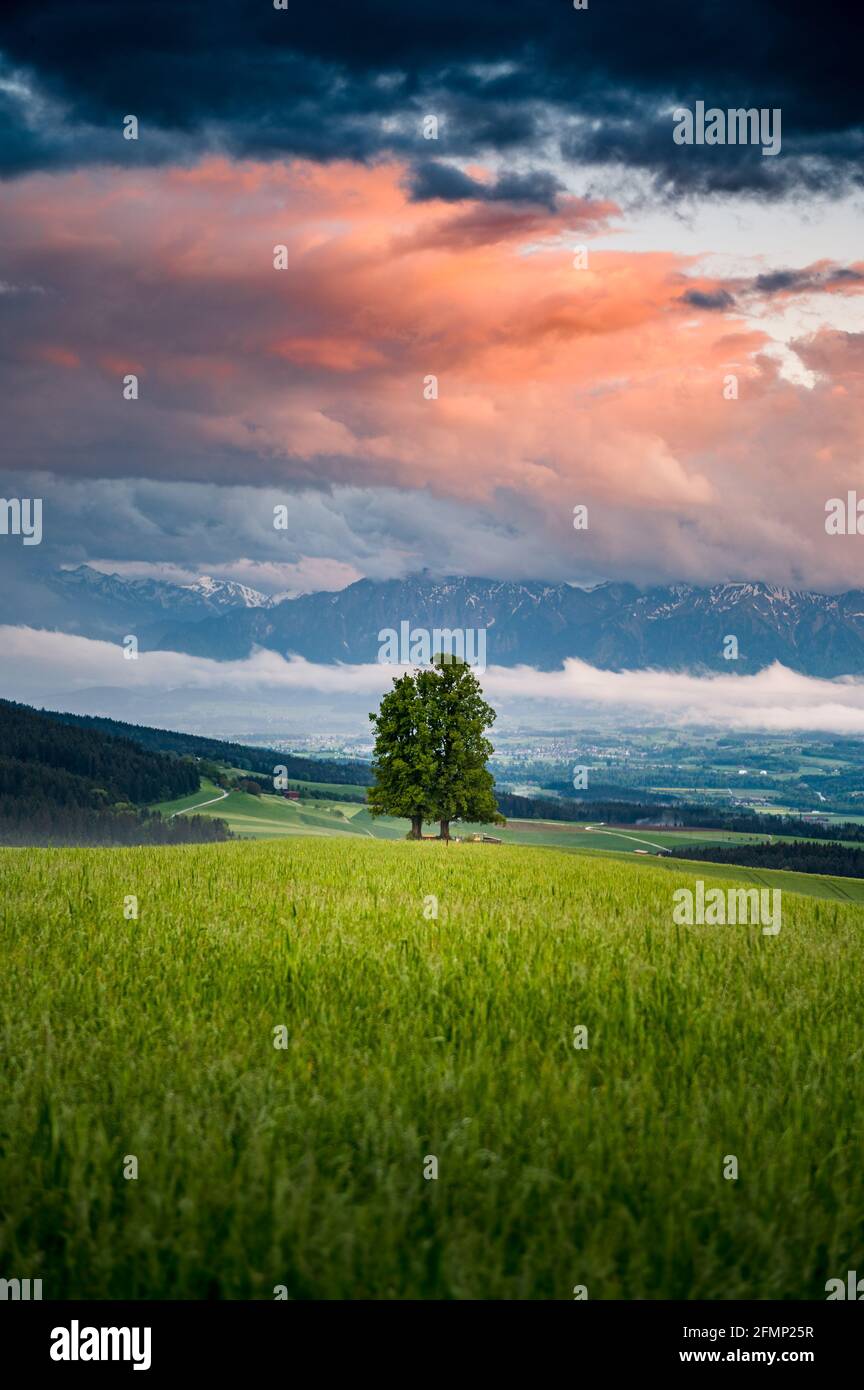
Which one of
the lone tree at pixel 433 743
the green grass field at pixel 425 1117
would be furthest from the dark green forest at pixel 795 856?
the green grass field at pixel 425 1117

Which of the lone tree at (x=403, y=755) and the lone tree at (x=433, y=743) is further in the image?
the lone tree at (x=433, y=743)

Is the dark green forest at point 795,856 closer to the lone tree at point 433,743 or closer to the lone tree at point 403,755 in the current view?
the lone tree at point 433,743

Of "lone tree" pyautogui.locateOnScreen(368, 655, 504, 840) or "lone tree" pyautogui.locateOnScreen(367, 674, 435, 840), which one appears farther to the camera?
"lone tree" pyautogui.locateOnScreen(368, 655, 504, 840)

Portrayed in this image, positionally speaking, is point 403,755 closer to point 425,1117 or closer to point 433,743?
point 433,743

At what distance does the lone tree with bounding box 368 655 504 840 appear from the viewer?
63.6m

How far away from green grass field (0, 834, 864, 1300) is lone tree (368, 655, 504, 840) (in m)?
50.9

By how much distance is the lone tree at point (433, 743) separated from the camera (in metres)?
63.6

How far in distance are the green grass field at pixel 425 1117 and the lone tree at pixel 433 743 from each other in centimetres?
5090

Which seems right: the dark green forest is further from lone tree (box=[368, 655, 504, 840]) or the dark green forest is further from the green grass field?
the green grass field

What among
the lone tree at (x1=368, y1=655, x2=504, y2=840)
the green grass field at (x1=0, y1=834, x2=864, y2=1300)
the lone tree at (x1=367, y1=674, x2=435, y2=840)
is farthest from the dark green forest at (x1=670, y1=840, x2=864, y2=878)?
the green grass field at (x1=0, y1=834, x2=864, y2=1300)

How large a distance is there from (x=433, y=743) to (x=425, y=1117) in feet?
189

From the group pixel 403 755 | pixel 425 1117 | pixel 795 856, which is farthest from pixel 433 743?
pixel 795 856

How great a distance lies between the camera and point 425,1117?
6.50 m
